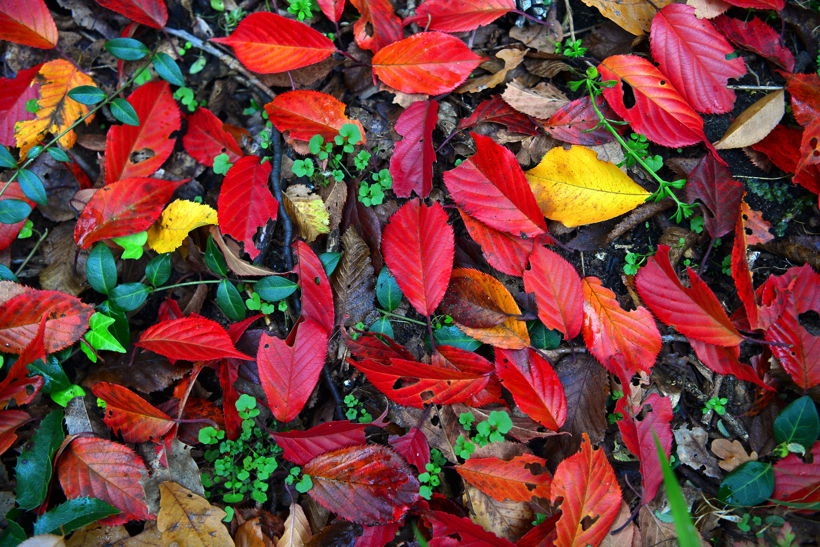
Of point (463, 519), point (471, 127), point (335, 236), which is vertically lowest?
point (463, 519)

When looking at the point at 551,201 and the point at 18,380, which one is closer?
the point at 18,380

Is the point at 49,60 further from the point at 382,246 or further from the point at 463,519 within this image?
the point at 463,519

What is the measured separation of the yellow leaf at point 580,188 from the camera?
6.51ft

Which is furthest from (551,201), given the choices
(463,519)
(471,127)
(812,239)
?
(463,519)

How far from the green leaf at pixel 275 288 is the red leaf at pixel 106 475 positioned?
2.32ft

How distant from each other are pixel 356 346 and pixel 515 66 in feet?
4.06

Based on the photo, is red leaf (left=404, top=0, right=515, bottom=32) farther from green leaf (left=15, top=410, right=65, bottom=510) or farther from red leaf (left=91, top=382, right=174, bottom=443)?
green leaf (left=15, top=410, right=65, bottom=510)

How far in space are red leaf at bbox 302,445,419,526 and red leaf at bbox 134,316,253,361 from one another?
0.47 metres

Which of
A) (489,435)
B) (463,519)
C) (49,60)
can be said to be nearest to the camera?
(463,519)

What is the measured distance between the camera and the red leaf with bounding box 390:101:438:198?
6.56ft

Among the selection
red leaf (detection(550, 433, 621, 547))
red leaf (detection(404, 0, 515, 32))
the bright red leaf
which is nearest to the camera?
red leaf (detection(550, 433, 621, 547))

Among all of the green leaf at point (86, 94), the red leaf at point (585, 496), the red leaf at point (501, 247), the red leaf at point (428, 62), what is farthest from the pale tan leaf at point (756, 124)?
the green leaf at point (86, 94)

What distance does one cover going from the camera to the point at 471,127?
2105mm

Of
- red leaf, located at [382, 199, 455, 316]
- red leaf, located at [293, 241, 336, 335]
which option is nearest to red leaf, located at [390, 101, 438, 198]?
red leaf, located at [382, 199, 455, 316]
